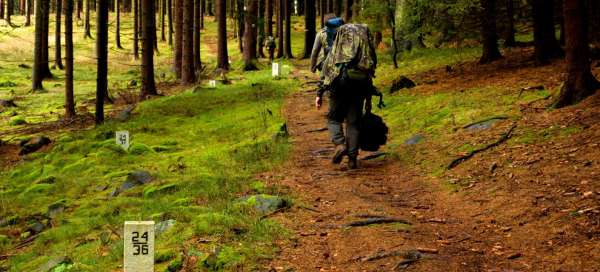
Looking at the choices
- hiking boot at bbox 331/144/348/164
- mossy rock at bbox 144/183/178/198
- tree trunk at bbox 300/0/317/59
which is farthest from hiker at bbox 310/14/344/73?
tree trunk at bbox 300/0/317/59

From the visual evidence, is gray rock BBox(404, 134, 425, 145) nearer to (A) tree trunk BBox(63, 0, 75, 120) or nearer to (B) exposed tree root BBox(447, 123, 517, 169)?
(B) exposed tree root BBox(447, 123, 517, 169)

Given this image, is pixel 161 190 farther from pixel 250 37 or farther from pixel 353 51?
pixel 250 37

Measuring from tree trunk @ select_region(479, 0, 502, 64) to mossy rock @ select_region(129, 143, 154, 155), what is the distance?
9541 millimetres

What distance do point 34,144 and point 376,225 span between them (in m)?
12.1

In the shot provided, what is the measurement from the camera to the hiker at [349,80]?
29.9ft

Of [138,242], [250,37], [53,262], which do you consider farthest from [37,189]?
[250,37]

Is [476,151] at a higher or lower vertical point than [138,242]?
higher

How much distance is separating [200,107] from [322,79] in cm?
974

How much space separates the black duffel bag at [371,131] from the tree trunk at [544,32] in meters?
7.12

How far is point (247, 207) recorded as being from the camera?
7.08 metres

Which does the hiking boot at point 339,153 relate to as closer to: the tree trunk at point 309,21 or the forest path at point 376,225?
the forest path at point 376,225

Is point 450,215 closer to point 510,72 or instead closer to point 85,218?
point 85,218

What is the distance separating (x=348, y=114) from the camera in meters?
9.51

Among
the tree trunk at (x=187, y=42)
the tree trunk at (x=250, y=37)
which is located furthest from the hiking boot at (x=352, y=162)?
the tree trunk at (x=250, y=37)
